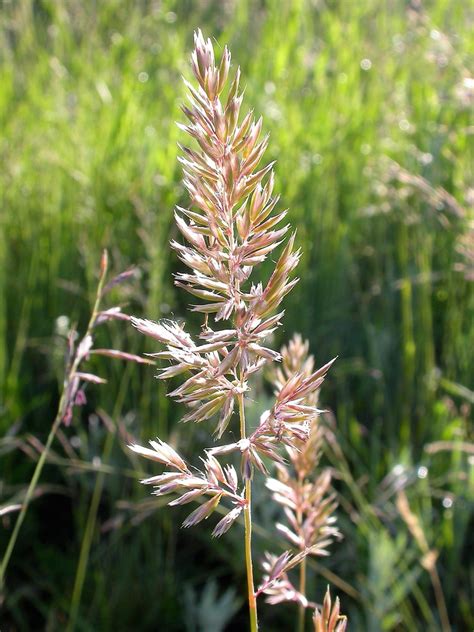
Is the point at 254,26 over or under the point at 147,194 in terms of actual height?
over

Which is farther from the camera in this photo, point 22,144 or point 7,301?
point 22,144

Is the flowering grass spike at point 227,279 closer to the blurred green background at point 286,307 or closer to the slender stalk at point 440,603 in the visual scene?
the blurred green background at point 286,307

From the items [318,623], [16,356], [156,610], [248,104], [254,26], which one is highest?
[254,26]

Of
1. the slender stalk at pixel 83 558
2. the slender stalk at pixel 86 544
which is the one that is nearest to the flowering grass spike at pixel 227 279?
the slender stalk at pixel 86 544

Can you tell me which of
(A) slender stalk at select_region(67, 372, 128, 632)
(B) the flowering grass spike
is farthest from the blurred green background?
(B) the flowering grass spike

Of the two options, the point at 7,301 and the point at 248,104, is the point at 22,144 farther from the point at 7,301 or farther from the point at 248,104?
the point at 248,104

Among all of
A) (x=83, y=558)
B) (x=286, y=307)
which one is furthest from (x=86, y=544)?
(x=286, y=307)

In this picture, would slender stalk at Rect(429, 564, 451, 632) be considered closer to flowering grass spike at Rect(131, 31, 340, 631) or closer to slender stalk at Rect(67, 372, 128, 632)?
slender stalk at Rect(67, 372, 128, 632)

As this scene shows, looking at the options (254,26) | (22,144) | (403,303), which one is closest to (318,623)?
(403,303)

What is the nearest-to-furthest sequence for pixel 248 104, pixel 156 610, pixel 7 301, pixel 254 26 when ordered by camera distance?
pixel 156 610 < pixel 7 301 < pixel 248 104 < pixel 254 26
